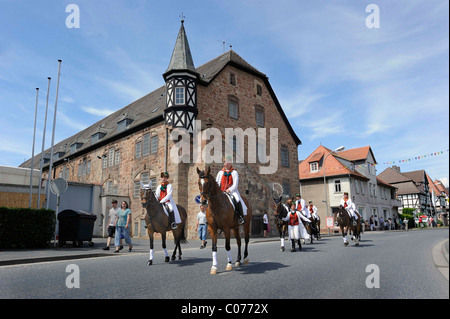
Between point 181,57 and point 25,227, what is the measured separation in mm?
19947

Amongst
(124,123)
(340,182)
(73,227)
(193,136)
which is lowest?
(73,227)

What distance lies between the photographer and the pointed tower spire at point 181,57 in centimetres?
2808

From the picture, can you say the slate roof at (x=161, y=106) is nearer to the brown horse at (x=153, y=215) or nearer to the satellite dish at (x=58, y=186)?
the satellite dish at (x=58, y=186)

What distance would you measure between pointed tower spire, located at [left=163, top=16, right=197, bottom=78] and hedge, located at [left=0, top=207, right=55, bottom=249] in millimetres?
17547

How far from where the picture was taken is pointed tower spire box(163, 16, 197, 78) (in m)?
28.1

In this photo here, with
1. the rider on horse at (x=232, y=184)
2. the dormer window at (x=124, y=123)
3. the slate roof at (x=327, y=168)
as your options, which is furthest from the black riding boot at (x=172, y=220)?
the slate roof at (x=327, y=168)

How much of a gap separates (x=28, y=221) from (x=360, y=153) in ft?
153

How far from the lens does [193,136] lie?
1082 inches

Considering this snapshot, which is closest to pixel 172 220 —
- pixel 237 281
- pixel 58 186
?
pixel 237 281

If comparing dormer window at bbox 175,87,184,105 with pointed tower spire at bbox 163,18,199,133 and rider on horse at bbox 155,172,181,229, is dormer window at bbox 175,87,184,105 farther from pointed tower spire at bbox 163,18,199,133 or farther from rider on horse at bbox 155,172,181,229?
rider on horse at bbox 155,172,181,229

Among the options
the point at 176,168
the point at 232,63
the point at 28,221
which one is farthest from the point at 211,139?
the point at 28,221

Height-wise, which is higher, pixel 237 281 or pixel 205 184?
pixel 205 184

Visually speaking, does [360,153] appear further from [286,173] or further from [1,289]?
[1,289]

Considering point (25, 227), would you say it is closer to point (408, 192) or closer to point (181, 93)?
point (181, 93)
